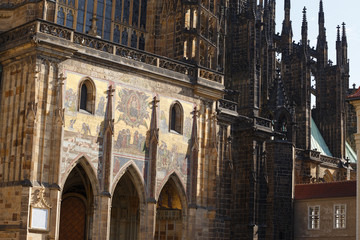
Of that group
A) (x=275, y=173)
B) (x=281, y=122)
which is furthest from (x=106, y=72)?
(x=281, y=122)

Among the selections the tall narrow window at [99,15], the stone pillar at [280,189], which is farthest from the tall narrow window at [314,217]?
the tall narrow window at [99,15]

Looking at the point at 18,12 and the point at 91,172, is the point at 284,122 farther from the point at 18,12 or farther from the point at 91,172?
the point at 18,12

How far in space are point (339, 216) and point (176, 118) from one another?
12.6m

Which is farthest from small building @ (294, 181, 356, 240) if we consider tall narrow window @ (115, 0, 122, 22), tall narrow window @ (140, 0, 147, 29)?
tall narrow window @ (115, 0, 122, 22)

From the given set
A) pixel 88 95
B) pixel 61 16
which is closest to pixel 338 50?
pixel 61 16

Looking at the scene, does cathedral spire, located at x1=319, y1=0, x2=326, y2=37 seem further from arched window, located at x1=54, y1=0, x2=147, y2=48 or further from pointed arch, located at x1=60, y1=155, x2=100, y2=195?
pointed arch, located at x1=60, y1=155, x2=100, y2=195

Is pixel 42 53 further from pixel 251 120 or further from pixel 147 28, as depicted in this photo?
pixel 251 120

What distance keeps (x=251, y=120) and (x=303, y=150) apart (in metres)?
13.2

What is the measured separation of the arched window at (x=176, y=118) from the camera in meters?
33.8

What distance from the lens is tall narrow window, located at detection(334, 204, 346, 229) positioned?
39594 mm

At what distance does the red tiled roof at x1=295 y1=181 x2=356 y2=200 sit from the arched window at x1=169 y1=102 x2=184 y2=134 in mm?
11910

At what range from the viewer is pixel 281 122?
162 feet

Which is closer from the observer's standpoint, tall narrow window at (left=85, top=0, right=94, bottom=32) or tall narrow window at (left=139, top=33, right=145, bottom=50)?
tall narrow window at (left=85, top=0, right=94, bottom=32)

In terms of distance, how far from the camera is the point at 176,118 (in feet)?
111
